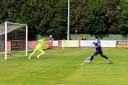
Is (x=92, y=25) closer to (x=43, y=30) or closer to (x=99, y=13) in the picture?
(x=99, y=13)

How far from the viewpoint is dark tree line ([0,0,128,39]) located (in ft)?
278

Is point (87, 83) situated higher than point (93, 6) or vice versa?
point (93, 6)

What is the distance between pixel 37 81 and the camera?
17.3 m

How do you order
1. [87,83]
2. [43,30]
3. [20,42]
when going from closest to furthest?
[87,83], [20,42], [43,30]

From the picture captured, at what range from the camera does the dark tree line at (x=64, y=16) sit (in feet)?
278

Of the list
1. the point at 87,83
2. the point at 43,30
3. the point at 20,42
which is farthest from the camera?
the point at 43,30

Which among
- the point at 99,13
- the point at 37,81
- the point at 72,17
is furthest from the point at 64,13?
the point at 37,81

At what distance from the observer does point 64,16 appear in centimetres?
8600

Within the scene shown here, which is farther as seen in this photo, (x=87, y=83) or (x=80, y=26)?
(x=80, y=26)

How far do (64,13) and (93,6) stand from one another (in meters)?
6.22

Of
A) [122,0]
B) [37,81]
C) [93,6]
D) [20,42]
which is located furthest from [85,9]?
[37,81]

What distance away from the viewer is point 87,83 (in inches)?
657

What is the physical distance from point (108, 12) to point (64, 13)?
9.07 meters

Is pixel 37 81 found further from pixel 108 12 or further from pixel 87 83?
pixel 108 12
